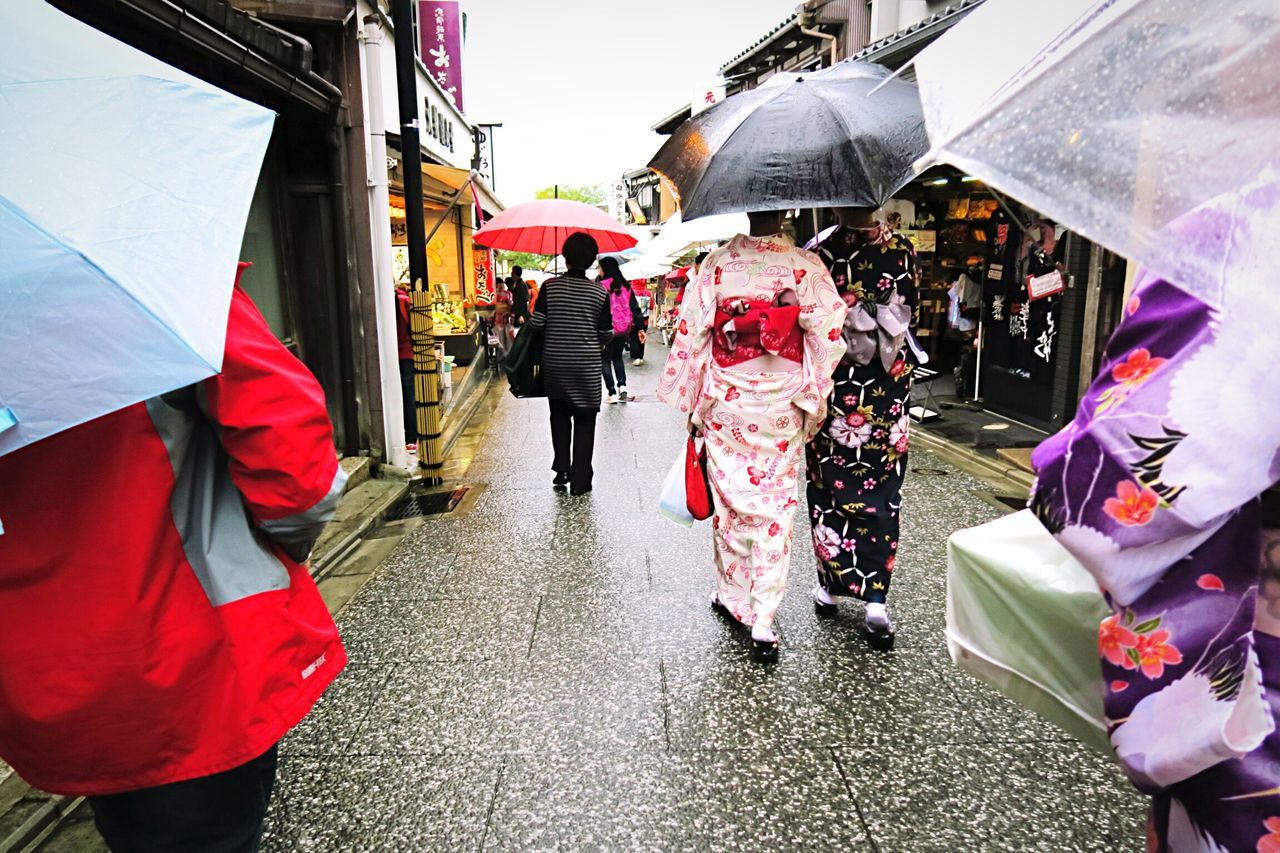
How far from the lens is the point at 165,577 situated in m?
1.59

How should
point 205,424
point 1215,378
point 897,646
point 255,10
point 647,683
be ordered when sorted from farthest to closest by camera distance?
point 255,10
point 897,646
point 647,683
point 205,424
point 1215,378

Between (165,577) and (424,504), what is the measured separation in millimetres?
4916

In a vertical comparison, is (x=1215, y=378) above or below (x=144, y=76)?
below

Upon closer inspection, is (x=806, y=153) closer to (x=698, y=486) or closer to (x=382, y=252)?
(x=698, y=486)

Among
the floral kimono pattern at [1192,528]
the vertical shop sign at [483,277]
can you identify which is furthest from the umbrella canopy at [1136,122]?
the vertical shop sign at [483,277]

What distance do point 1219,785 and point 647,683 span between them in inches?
96.9

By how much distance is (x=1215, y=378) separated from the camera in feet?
3.61

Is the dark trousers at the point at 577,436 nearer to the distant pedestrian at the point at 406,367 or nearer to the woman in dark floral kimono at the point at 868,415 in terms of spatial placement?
the distant pedestrian at the point at 406,367

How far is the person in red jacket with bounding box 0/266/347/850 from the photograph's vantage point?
151 cm

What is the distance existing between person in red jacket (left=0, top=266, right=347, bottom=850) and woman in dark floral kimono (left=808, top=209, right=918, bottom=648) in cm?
251

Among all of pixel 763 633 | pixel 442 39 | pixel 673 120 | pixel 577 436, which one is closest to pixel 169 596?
pixel 763 633

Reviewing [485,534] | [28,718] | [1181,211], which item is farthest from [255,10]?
[1181,211]

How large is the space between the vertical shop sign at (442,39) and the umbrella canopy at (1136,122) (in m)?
11.8

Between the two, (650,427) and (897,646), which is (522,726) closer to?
(897,646)
